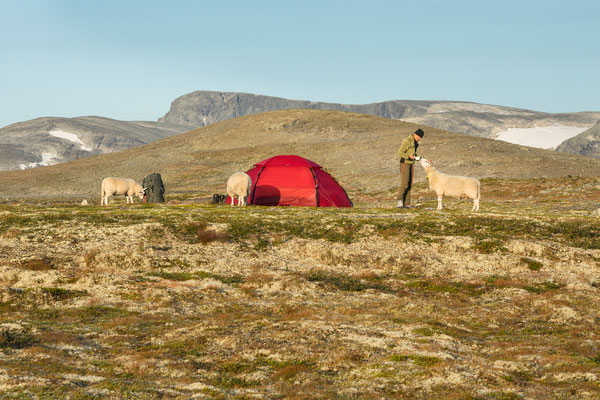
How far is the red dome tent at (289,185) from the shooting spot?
3186 cm

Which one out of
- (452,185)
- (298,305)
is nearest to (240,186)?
(452,185)

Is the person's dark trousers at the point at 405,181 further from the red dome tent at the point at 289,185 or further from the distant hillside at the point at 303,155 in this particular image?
the distant hillside at the point at 303,155

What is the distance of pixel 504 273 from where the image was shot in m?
17.1

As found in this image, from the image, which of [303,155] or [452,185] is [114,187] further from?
[303,155]

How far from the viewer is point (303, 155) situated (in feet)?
334

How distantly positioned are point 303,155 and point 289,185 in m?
70.2

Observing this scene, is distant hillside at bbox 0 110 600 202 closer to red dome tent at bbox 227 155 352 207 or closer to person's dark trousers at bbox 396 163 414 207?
red dome tent at bbox 227 155 352 207

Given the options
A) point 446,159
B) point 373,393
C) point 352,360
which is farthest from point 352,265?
point 446,159

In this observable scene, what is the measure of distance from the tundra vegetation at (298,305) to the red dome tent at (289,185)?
21.3 ft

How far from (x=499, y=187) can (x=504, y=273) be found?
1421 inches

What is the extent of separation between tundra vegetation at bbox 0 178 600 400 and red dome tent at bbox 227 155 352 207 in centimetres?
650

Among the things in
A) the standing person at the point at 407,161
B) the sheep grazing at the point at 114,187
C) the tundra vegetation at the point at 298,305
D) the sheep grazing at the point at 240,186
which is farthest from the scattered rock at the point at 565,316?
the sheep grazing at the point at 114,187

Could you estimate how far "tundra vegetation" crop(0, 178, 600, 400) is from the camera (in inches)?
324

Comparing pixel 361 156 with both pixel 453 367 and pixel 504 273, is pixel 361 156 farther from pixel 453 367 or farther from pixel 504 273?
pixel 453 367
